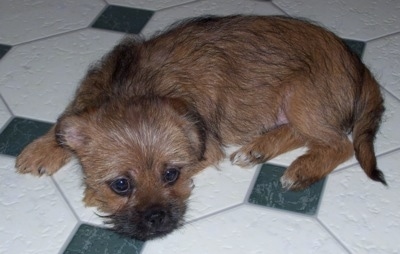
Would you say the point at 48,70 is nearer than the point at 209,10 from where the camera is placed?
Yes

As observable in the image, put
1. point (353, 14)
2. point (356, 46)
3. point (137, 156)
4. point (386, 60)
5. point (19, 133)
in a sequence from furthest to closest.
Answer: point (353, 14), point (356, 46), point (386, 60), point (19, 133), point (137, 156)

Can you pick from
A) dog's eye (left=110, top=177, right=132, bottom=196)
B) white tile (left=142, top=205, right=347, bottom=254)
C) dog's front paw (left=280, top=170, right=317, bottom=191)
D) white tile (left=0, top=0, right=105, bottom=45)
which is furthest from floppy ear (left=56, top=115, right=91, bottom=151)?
white tile (left=0, top=0, right=105, bottom=45)

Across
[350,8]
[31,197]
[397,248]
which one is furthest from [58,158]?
[350,8]

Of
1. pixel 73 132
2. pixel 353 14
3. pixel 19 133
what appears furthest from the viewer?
pixel 353 14

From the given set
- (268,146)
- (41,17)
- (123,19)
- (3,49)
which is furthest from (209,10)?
(268,146)

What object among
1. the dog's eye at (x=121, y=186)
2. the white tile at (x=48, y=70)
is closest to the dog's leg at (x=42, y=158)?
the white tile at (x=48, y=70)

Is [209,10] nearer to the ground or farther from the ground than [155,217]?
nearer to the ground

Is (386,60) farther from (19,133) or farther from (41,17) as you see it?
(41,17)

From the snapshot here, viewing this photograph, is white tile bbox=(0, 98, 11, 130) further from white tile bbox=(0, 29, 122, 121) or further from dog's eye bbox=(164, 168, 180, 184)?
dog's eye bbox=(164, 168, 180, 184)

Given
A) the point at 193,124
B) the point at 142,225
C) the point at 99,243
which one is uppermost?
the point at 193,124
